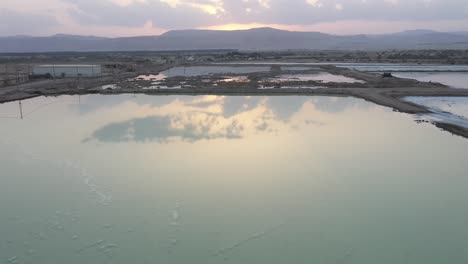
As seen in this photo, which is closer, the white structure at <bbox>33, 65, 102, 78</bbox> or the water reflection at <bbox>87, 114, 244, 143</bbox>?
the water reflection at <bbox>87, 114, 244, 143</bbox>

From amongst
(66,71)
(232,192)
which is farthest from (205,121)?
(66,71)

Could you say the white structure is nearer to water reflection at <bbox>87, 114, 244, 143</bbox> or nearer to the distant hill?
water reflection at <bbox>87, 114, 244, 143</bbox>

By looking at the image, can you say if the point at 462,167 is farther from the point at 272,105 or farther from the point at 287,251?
the point at 272,105

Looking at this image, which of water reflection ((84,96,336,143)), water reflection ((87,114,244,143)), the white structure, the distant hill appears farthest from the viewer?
the distant hill

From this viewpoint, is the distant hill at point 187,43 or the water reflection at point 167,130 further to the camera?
the distant hill at point 187,43

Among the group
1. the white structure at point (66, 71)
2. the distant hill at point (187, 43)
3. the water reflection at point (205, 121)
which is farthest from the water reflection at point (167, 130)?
the distant hill at point (187, 43)

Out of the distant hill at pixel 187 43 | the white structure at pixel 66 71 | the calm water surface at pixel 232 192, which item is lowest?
the calm water surface at pixel 232 192

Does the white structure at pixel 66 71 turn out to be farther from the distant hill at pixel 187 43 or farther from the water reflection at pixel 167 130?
the distant hill at pixel 187 43

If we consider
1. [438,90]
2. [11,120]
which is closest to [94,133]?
[11,120]

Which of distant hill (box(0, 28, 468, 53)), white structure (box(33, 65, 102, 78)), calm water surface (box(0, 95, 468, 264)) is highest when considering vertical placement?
distant hill (box(0, 28, 468, 53))

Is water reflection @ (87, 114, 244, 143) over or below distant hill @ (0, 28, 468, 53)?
below

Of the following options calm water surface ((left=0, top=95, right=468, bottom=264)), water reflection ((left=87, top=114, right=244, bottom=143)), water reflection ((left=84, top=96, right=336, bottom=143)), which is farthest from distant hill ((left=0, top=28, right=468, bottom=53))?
calm water surface ((left=0, top=95, right=468, bottom=264))
